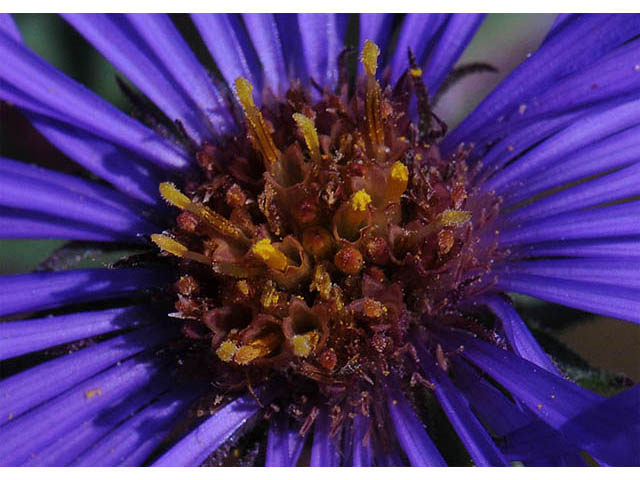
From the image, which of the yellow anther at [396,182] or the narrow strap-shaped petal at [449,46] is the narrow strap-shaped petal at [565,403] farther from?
the narrow strap-shaped petal at [449,46]

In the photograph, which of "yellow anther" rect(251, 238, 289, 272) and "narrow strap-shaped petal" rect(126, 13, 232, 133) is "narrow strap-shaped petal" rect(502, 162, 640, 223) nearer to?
"yellow anther" rect(251, 238, 289, 272)

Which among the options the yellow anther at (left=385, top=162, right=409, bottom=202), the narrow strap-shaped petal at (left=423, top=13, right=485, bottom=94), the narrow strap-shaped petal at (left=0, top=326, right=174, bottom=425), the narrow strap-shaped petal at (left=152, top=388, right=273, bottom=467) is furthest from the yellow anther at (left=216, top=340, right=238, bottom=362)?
the narrow strap-shaped petal at (left=423, top=13, right=485, bottom=94)

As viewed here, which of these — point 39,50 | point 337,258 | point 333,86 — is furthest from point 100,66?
point 337,258

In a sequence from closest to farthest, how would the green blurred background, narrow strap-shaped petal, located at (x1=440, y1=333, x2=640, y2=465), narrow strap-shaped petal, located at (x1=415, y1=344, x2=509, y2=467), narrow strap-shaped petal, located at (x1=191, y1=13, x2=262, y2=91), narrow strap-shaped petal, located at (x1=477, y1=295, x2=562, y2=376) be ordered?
narrow strap-shaped petal, located at (x1=440, y1=333, x2=640, y2=465) → narrow strap-shaped petal, located at (x1=415, y1=344, x2=509, y2=467) → narrow strap-shaped petal, located at (x1=477, y1=295, x2=562, y2=376) → narrow strap-shaped petal, located at (x1=191, y1=13, x2=262, y2=91) → the green blurred background

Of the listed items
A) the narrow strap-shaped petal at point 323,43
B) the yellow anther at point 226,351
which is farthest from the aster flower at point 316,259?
the narrow strap-shaped petal at point 323,43

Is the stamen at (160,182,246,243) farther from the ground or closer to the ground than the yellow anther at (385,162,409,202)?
farther from the ground

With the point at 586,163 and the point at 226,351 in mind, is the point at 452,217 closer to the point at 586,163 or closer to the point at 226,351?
the point at 586,163
